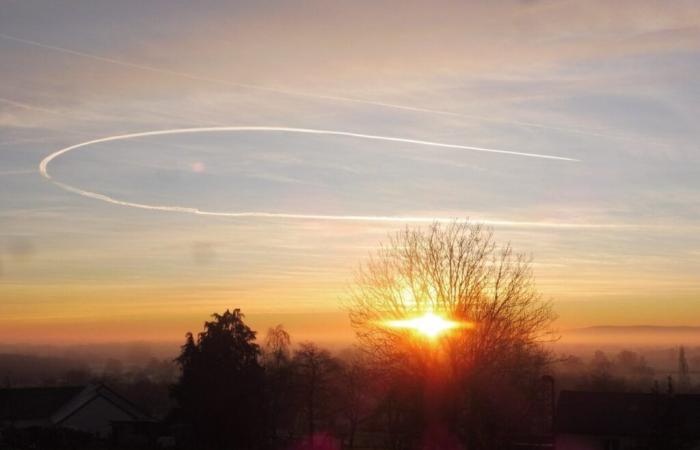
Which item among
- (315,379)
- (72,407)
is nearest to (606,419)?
(315,379)

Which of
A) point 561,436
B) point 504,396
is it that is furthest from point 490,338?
point 561,436

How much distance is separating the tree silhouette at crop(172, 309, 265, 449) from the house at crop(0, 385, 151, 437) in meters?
7.19

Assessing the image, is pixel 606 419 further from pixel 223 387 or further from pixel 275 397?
pixel 223 387

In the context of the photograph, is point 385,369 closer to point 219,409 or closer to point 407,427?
point 407,427

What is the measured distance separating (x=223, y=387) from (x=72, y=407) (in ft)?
39.0

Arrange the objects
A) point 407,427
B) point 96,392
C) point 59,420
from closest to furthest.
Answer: point 407,427
point 59,420
point 96,392

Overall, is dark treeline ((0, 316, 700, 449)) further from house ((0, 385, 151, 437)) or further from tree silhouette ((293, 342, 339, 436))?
house ((0, 385, 151, 437))

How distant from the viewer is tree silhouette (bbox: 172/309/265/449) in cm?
4378

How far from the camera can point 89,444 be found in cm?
3522

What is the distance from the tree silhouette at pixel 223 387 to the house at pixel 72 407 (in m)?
7.19

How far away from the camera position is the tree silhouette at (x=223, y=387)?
43781 millimetres

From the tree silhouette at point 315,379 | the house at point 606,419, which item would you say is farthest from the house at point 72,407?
the house at point 606,419

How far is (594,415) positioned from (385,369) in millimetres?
21354

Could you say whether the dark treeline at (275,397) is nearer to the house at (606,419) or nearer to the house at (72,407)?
the house at (606,419)
